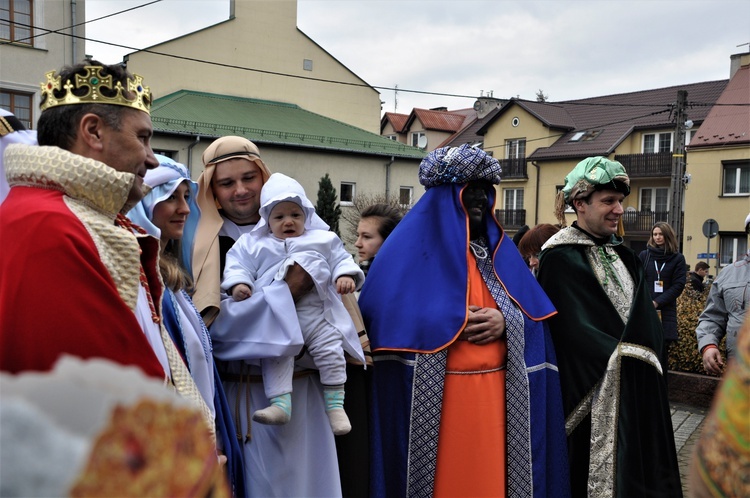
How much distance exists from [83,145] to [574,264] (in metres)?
2.88

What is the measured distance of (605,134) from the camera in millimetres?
34781

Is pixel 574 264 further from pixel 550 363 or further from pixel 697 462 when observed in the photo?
pixel 697 462

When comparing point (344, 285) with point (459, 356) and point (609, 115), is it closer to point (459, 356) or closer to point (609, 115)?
point (459, 356)

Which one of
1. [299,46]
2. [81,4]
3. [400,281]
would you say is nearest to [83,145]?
[400,281]

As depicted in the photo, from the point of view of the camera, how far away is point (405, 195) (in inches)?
1292

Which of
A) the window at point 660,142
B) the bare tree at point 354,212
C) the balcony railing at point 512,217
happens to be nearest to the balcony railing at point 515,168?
the balcony railing at point 512,217

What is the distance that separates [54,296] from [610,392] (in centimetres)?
315

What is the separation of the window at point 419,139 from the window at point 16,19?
97.6 ft

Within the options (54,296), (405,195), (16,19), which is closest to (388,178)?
(405,195)

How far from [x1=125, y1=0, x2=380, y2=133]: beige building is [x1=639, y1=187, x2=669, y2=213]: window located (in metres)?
13.6

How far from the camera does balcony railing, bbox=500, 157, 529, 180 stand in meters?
37.3

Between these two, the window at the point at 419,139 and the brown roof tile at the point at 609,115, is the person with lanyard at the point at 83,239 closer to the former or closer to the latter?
the brown roof tile at the point at 609,115

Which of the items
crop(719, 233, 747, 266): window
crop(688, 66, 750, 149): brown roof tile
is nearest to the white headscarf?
crop(688, 66, 750, 149): brown roof tile

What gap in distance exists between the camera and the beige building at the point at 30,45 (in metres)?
19.5
